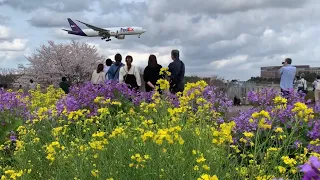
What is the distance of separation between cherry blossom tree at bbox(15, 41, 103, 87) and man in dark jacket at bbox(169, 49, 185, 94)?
77.3ft

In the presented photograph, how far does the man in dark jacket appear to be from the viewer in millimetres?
8242

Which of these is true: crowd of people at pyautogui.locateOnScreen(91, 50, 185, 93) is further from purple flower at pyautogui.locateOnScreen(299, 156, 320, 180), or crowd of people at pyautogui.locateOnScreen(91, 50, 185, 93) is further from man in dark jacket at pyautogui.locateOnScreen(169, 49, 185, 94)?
purple flower at pyautogui.locateOnScreen(299, 156, 320, 180)

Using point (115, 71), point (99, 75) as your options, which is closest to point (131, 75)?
point (115, 71)

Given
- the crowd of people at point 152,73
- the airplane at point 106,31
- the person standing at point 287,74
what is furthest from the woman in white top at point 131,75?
the airplane at point 106,31

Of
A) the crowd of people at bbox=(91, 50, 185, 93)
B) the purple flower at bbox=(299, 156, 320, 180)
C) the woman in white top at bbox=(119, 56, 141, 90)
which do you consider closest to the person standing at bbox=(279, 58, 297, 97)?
the crowd of people at bbox=(91, 50, 185, 93)

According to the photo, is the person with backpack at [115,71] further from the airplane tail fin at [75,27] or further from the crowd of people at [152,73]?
the airplane tail fin at [75,27]

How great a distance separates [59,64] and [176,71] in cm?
2549

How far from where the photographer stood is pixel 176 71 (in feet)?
27.1

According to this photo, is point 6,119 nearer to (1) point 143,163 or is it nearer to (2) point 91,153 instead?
(2) point 91,153

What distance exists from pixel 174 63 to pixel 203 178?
19.9 feet

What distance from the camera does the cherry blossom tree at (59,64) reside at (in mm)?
32281

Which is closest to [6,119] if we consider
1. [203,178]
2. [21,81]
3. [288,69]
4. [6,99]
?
[6,99]

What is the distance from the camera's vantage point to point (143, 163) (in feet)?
9.51

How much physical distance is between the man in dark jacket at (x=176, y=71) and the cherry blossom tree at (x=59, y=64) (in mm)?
23564
